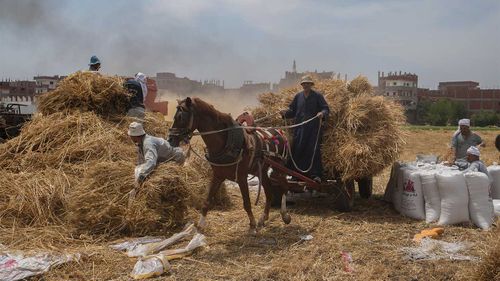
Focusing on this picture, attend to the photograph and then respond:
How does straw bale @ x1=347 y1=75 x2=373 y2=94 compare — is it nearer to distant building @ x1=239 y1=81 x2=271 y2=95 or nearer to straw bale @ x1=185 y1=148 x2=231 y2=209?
straw bale @ x1=185 y1=148 x2=231 y2=209

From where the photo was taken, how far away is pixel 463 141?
8133 mm

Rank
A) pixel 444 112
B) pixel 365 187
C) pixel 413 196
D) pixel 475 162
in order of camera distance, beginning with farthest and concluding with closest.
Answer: pixel 444 112, pixel 365 187, pixel 413 196, pixel 475 162

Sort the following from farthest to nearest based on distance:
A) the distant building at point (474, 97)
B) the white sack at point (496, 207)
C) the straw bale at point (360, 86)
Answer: the distant building at point (474, 97) → the straw bale at point (360, 86) → the white sack at point (496, 207)

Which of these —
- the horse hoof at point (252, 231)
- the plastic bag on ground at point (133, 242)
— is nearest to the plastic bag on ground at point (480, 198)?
the horse hoof at point (252, 231)

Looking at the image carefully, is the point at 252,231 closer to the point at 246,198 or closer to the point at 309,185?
the point at 246,198

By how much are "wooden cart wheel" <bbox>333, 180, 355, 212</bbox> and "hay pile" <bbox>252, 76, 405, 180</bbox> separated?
1.02 feet

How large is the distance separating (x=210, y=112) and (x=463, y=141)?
467cm

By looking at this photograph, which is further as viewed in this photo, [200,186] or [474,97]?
[474,97]

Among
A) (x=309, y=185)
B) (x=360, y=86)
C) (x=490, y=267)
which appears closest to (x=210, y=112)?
(x=309, y=185)

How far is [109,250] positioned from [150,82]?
33.9ft

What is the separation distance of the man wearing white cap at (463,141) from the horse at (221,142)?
3.41 metres

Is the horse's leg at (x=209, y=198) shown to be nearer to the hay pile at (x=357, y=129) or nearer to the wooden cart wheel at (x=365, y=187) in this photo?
the hay pile at (x=357, y=129)

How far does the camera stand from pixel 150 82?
50.0ft

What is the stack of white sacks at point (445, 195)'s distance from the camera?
6.66 meters
